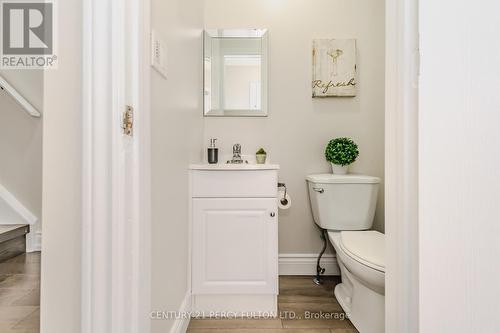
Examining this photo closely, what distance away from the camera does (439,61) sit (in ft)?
1.49

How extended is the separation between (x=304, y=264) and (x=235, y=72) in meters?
1.48

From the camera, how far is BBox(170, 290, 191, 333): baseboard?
1195 mm

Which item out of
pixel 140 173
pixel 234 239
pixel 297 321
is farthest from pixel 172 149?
pixel 297 321

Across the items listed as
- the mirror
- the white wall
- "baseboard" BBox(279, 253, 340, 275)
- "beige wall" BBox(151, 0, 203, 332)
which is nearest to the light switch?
"beige wall" BBox(151, 0, 203, 332)

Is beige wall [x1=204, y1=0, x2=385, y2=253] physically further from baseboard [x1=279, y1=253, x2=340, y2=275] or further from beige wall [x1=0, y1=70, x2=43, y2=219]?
beige wall [x1=0, y1=70, x2=43, y2=219]

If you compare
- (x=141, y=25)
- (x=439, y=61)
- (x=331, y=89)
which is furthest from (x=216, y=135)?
(x=439, y=61)

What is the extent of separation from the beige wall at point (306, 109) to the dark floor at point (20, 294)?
1357mm

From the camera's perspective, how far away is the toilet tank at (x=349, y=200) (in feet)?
5.82

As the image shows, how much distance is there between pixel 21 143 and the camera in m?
2.09

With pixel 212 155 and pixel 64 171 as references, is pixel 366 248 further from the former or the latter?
pixel 64 171

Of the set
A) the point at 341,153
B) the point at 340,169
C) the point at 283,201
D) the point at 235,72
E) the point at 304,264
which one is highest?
the point at 235,72

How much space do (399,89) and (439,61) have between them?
0.28 metres

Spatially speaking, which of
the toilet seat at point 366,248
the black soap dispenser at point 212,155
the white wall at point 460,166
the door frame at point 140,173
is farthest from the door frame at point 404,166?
the black soap dispenser at point 212,155

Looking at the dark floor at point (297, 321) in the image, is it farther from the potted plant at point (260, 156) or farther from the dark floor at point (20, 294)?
the potted plant at point (260, 156)
